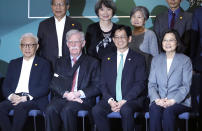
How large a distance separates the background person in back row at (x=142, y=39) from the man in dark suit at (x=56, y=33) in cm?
78

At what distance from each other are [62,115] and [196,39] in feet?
6.21

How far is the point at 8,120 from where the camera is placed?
170 inches

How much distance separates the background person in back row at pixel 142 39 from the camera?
4.64 meters

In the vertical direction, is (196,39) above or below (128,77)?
above

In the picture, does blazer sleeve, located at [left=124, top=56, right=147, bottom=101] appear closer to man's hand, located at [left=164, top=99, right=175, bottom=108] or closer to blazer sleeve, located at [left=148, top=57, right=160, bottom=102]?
blazer sleeve, located at [left=148, top=57, right=160, bottom=102]

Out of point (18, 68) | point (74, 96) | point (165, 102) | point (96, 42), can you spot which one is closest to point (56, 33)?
point (96, 42)

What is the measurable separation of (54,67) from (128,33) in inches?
44.2

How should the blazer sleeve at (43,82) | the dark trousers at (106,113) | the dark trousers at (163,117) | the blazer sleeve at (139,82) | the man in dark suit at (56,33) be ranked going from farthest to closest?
1. the man in dark suit at (56,33)
2. the blazer sleeve at (43,82)
3. the blazer sleeve at (139,82)
4. the dark trousers at (106,113)
5. the dark trousers at (163,117)

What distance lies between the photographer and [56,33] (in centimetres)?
488

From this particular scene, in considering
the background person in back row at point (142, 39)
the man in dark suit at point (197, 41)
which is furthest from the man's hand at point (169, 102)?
the background person in back row at point (142, 39)

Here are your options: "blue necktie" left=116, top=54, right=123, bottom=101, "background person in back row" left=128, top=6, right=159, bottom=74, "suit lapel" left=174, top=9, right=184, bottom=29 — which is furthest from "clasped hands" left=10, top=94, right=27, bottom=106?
"suit lapel" left=174, top=9, right=184, bottom=29

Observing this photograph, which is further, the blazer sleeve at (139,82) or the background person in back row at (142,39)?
the background person in back row at (142,39)

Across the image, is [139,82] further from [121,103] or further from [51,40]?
[51,40]

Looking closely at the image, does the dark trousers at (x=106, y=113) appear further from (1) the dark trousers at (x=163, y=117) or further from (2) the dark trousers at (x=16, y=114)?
(2) the dark trousers at (x=16, y=114)
